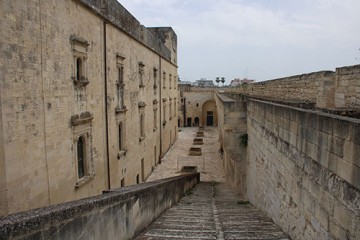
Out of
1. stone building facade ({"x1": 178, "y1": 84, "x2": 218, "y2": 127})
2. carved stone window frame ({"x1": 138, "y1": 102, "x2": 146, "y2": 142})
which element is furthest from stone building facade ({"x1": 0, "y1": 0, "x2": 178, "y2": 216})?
stone building facade ({"x1": 178, "y1": 84, "x2": 218, "y2": 127})

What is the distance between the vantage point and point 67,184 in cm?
829

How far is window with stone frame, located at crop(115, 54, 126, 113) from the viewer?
1262 centimetres

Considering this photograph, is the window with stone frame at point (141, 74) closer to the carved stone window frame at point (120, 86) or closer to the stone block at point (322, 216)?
the carved stone window frame at point (120, 86)

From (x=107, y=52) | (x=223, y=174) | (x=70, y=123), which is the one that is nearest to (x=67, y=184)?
(x=70, y=123)

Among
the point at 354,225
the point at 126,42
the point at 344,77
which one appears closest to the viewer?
the point at 354,225

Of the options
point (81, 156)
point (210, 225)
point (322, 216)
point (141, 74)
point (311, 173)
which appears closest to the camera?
point (322, 216)

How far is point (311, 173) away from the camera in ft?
15.4

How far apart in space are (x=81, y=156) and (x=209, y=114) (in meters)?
37.0

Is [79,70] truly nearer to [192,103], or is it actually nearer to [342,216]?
[342,216]

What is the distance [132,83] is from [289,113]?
10221mm

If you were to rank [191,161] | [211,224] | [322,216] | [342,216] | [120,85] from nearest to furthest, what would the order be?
[342,216], [322,216], [211,224], [120,85], [191,161]

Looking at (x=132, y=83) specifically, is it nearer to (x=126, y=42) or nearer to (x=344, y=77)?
(x=126, y=42)

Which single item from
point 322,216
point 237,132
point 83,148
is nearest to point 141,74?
point 237,132

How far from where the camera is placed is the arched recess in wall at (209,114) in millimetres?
45531
